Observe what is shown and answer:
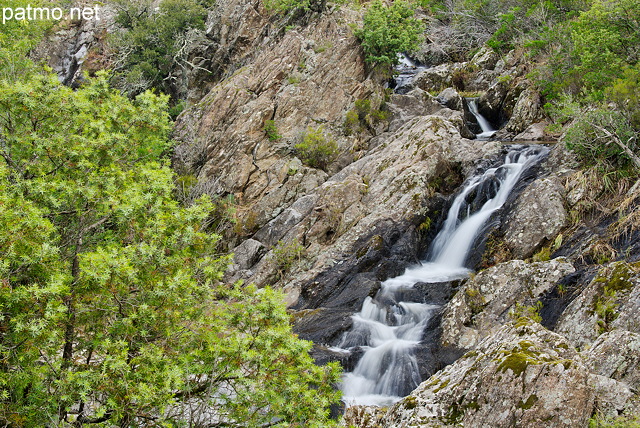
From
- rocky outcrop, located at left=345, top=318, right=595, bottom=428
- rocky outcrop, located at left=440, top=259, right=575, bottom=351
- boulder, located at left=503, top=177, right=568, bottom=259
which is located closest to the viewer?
rocky outcrop, located at left=345, top=318, right=595, bottom=428

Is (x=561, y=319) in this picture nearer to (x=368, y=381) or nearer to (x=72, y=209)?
(x=368, y=381)

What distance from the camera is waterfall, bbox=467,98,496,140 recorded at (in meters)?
25.8

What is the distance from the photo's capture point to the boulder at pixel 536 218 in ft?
46.7

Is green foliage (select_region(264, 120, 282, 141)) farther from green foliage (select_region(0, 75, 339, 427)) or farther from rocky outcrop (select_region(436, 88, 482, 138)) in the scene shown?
green foliage (select_region(0, 75, 339, 427))

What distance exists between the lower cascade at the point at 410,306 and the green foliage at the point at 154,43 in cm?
2459

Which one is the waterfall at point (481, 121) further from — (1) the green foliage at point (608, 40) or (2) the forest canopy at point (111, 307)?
(2) the forest canopy at point (111, 307)

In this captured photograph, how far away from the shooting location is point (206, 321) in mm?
6883

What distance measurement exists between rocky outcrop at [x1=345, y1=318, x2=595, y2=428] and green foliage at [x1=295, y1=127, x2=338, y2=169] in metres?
18.4

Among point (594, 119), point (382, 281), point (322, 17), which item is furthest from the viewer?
point (322, 17)

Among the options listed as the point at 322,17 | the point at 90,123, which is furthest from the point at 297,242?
the point at 322,17

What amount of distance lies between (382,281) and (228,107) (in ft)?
55.8

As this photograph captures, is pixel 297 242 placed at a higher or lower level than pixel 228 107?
lower

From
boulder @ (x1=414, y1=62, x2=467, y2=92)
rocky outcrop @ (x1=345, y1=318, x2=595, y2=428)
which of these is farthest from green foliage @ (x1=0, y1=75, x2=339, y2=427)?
boulder @ (x1=414, y1=62, x2=467, y2=92)
